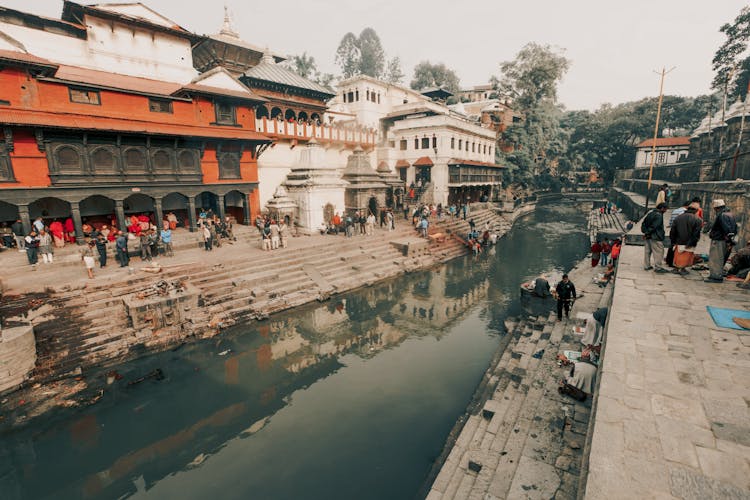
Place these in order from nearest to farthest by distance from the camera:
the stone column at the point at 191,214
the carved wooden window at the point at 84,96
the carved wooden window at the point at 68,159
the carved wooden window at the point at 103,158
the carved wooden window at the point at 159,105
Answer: the carved wooden window at the point at 68,159
the carved wooden window at the point at 84,96
the carved wooden window at the point at 103,158
the carved wooden window at the point at 159,105
the stone column at the point at 191,214

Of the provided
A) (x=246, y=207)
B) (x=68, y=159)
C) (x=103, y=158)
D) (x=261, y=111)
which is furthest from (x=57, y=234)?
(x=261, y=111)

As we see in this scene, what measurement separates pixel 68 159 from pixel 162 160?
3777 millimetres

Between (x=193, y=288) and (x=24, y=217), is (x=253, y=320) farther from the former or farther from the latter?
(x=24, y=217)

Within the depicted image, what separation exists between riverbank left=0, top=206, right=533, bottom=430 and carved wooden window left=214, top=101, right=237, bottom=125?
803 centimetres

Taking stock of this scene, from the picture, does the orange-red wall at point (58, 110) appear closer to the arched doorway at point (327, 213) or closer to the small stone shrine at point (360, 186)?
the arched doorway at point (327, 213)

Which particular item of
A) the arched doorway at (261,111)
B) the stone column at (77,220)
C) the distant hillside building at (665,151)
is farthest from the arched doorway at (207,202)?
the distant hillside building at (665,151)

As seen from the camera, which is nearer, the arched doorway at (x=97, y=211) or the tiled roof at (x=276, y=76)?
the arched doorway at (x=97, y=211)

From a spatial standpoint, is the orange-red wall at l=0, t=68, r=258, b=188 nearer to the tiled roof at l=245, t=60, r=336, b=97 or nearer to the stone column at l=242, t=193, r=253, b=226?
the stone column at l=242, t=193, r=253, b=226

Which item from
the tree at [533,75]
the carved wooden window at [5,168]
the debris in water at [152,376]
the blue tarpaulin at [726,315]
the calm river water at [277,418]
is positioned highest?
the tree at [533,75]

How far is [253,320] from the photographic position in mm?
13398

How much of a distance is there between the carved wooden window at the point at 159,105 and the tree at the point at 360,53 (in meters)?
56.5

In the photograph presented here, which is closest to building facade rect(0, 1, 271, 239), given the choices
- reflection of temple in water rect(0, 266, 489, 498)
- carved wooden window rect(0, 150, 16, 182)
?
carved wooden window rect(0, 150, 16, 182)

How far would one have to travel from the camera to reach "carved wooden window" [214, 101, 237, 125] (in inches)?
805

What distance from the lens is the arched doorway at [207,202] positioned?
2271 centimetres
